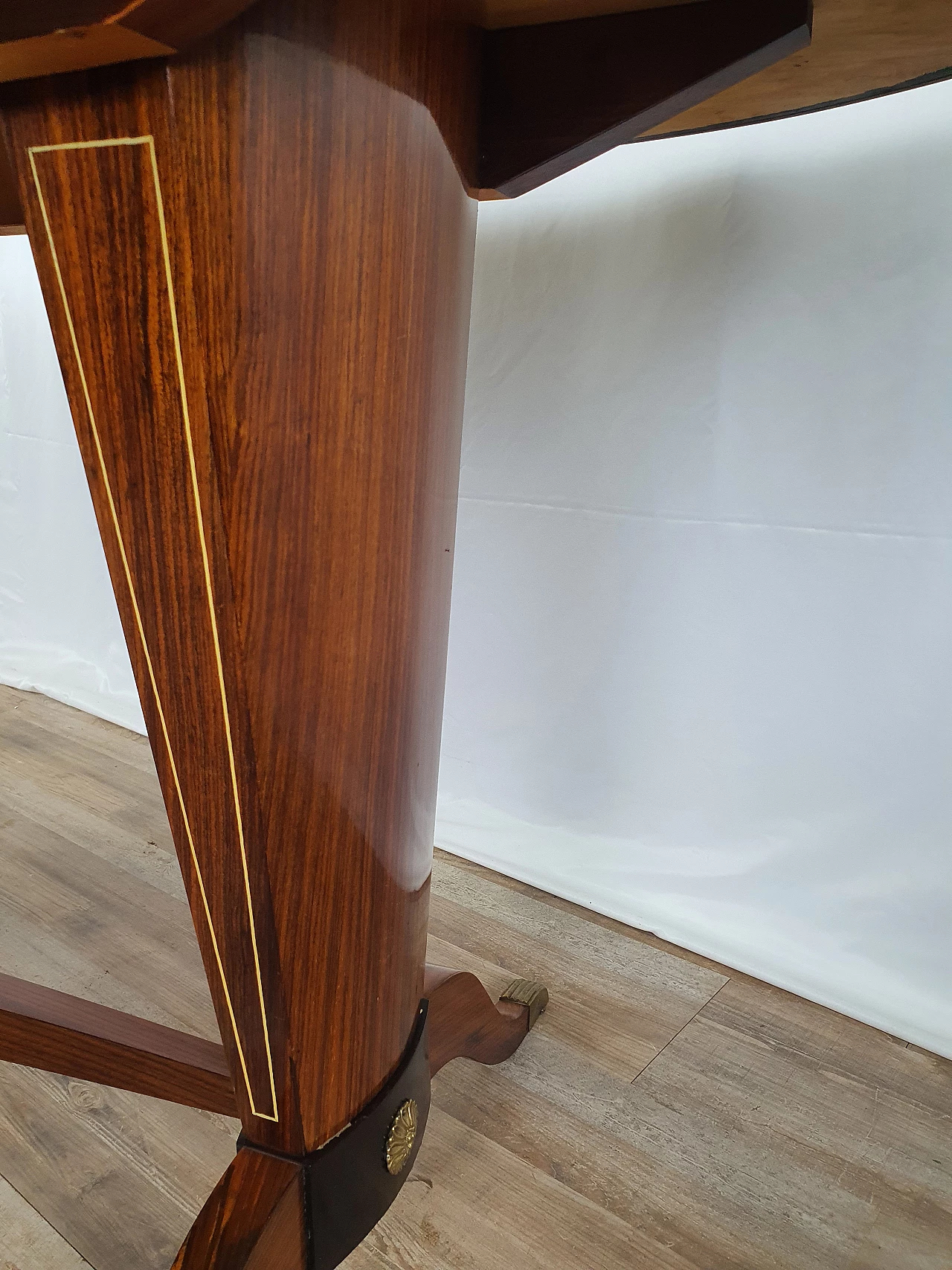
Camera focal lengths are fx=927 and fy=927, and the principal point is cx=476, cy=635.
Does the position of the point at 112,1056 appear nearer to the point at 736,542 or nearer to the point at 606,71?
the point at 606,71

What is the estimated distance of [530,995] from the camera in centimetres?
97

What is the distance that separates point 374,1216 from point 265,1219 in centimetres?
11

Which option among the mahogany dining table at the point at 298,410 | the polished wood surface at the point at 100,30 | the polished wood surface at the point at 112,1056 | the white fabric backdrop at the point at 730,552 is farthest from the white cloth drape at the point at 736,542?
the polished wood surface at the point at 100,30

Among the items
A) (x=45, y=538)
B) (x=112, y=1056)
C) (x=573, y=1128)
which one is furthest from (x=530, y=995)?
(x=45, y=538)

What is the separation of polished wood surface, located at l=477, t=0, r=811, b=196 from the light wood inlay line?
9.8 inches

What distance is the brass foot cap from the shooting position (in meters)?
0.96

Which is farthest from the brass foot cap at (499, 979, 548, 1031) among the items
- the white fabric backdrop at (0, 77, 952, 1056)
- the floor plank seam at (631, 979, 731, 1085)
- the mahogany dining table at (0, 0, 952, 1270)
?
the mahogany dining table at (0, 0, 952, 1270)

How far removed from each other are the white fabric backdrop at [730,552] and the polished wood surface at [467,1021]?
12.4 inches

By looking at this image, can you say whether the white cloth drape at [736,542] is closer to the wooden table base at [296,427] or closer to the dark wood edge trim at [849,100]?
the dark wood edge trim at [849,100]

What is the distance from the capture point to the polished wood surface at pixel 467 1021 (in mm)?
728

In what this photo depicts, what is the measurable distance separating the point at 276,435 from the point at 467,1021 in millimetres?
588

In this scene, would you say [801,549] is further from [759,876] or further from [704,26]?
[704,26]

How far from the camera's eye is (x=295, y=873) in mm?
455

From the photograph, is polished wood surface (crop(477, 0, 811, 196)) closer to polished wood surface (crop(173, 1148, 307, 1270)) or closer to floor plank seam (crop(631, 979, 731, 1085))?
polished wood surface (crop(173, 1148, 307, 1270))
